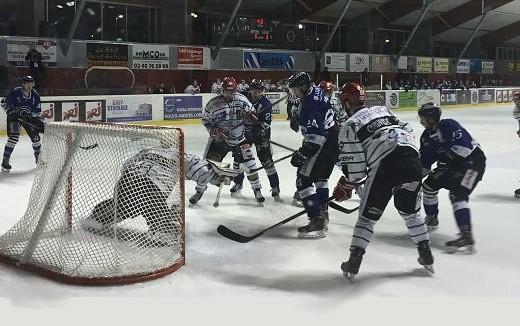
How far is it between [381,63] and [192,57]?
9.65 m

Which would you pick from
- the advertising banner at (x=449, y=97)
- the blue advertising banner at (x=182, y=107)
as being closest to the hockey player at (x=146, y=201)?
the blue advertising banner at (x=182, y=107)

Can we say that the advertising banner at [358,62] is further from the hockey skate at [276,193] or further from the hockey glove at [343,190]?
the hockey glove at [343,190]

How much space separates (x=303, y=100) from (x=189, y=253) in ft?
4.64

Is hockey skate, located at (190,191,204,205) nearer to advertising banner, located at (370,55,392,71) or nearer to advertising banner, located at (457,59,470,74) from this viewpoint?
advertising banner, located at (370,55,392,71)

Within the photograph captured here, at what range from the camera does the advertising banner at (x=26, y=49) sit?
1539cm

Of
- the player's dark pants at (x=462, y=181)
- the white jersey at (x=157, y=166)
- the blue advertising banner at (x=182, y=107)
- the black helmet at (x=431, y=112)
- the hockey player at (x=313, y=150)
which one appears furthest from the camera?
the blue advertising banner at (x=182, y=107)

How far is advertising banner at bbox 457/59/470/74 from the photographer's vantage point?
29891 millimetres

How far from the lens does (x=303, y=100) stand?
4.72 metres

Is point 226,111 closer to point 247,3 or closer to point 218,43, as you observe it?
point 218,43

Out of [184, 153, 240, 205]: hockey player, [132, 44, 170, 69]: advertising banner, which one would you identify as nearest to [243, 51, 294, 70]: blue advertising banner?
[132, 44, 170, 69]: advertising banner

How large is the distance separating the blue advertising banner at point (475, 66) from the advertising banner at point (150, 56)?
17.7m

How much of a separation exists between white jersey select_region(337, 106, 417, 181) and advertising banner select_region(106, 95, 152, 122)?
10.4 m

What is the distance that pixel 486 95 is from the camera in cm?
2458

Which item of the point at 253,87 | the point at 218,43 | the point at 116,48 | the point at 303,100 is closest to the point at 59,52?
the point at 116,48
